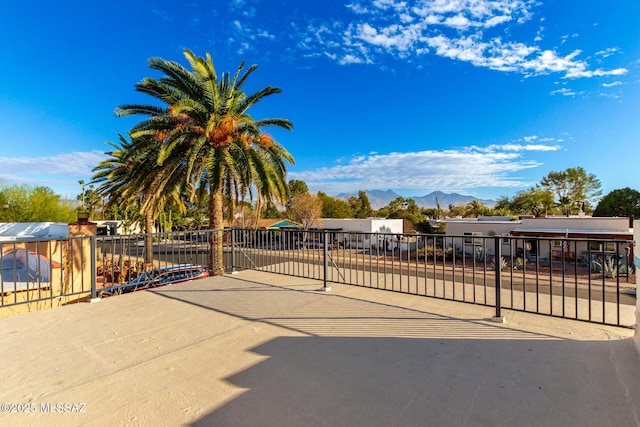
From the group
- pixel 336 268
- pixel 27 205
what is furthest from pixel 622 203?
pixel 27 205

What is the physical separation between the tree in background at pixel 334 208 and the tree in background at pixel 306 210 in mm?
8977

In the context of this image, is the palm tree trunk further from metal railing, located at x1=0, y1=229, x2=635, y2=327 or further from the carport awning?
the carport awning

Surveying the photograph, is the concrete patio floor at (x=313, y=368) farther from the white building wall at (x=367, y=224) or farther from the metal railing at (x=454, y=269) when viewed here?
the white building wall at (x=367, y=224)

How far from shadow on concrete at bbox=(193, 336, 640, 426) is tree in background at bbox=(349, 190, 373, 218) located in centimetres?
5035

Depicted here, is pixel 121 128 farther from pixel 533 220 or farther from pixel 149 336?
pixel 533 220

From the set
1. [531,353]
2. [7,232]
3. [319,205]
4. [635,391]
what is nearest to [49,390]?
[531,353]

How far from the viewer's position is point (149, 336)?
11.0 feet

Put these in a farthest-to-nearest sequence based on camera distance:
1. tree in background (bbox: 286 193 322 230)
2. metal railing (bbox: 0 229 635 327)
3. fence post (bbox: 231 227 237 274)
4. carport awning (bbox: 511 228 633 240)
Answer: tree in background (bbox: 286 193 322 230), carport awning (bbox: 511 228 633 240), fence post (bbox: 231 227 237 274), metal railing (bbox: 0 229 635 327)

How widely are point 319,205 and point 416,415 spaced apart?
38.3m

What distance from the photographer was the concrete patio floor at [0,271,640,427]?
2016 mm

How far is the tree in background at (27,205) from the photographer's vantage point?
2350 centimetres

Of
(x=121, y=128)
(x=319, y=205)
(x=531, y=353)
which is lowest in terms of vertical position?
(x=531, y=353)

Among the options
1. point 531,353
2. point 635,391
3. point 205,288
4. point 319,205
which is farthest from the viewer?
point 319,205

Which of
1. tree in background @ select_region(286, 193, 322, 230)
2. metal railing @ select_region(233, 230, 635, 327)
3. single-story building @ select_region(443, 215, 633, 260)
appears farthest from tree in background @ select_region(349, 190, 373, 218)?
metal railing @ select_region(233, 230, 635, 327)
